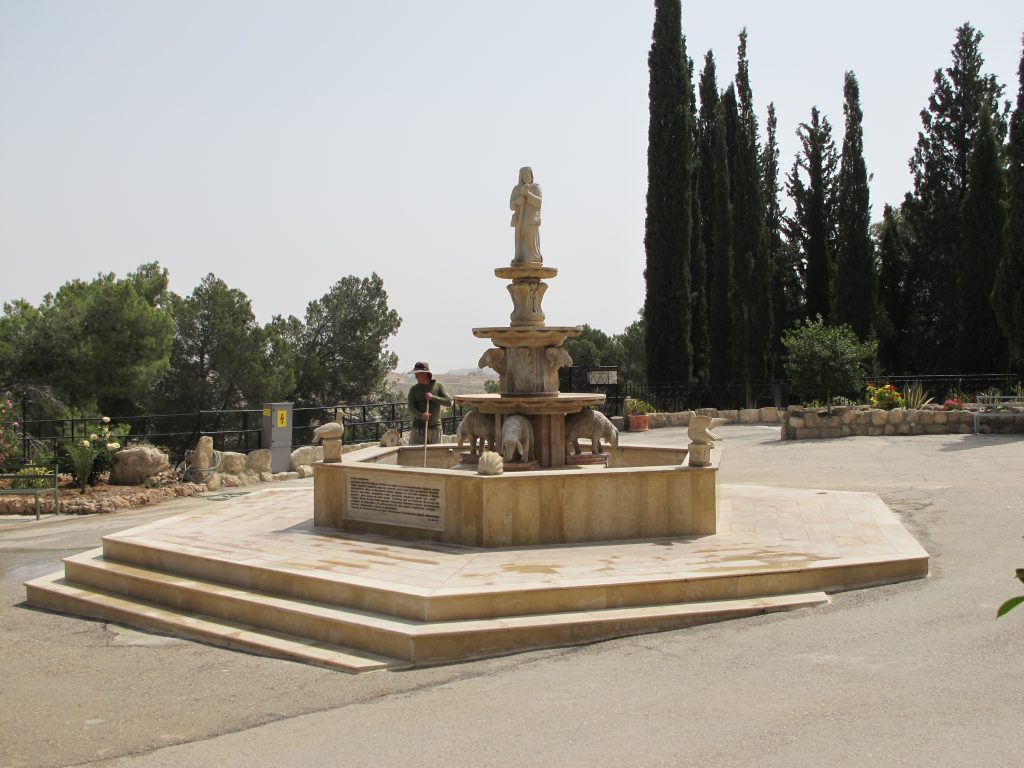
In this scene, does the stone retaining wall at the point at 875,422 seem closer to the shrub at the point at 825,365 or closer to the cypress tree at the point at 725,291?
the shrub at the point at 825,365

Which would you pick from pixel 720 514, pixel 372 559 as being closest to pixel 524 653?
pixel 372 559

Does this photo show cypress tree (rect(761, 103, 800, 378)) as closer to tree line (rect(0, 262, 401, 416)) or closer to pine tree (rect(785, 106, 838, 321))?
pine tree (rect(785, 106, 838, 321))

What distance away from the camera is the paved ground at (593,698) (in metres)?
5.20

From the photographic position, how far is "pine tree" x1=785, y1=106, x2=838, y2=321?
1501 inches

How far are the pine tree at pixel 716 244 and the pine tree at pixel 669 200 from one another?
1.68 m

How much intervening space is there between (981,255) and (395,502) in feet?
97.1

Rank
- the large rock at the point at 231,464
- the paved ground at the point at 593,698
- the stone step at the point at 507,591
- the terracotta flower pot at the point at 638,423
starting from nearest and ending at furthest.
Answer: the paved ground at the point at 593,698
the stone step at the point at 507,591
the large rock at the point at 231,464
the terracotta flower pot at the point at 638,423

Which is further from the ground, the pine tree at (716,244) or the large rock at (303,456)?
the pine tree at (716,244)

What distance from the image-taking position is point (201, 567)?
8.89 metres

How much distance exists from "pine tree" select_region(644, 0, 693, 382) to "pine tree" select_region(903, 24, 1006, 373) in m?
10.6

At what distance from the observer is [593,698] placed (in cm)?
598

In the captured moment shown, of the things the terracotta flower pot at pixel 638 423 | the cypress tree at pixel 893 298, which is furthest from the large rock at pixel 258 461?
the cypress tree at pixel 893 298

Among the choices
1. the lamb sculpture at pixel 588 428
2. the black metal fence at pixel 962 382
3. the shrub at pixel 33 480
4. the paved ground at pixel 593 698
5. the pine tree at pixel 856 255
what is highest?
the pine tree at pixel 856 255

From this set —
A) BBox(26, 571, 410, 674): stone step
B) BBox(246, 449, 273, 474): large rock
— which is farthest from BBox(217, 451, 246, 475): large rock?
BBox(26, 571, 410, 674): stone step
